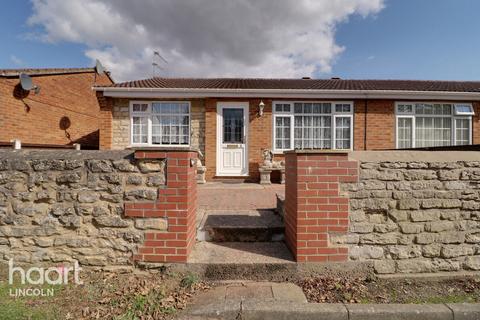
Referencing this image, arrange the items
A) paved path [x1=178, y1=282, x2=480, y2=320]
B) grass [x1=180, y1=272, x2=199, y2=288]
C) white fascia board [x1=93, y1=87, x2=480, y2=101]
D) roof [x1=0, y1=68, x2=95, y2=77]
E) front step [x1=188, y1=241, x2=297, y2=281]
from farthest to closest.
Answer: roof [x1=0, y1=68, x2=95, y2=77]
white fascia board [x1=93, y1=87, x2=480, y2=101]
front step [x1=188, y1=241, x2=297, y2=281]
grass [x1=180, y1=272, x2=199, y2=288]
paved path [x1=178, y1=282, x2=480, y2=320]

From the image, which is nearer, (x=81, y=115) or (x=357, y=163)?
(x=357, y=163)

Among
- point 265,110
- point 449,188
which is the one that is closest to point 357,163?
point 449,188

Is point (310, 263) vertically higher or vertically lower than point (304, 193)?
lower

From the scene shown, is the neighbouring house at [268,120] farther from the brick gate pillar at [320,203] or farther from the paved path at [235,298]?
the paved path at [235,298]

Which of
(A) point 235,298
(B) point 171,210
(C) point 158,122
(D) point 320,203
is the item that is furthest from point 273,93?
(A) point 235,298

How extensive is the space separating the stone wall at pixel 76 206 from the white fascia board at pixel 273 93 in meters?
6.03

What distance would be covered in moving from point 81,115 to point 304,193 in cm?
1245

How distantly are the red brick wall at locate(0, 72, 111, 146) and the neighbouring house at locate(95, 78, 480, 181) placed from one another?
289cm

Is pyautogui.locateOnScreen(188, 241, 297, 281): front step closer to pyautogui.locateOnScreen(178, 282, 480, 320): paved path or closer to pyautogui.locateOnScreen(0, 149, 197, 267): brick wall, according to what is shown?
pyautogui.locateOnScreen(0, 149, 197, 267): brick wall

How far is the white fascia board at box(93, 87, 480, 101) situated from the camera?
8266 mm

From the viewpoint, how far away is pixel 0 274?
263 cm

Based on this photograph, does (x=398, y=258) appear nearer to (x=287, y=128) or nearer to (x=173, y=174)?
(x=173, y=174)

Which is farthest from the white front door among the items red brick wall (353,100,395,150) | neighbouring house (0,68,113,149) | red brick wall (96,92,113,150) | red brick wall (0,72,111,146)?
red brick wall (0,72,111,146)

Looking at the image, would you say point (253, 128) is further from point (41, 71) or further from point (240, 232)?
point (41, 71)
